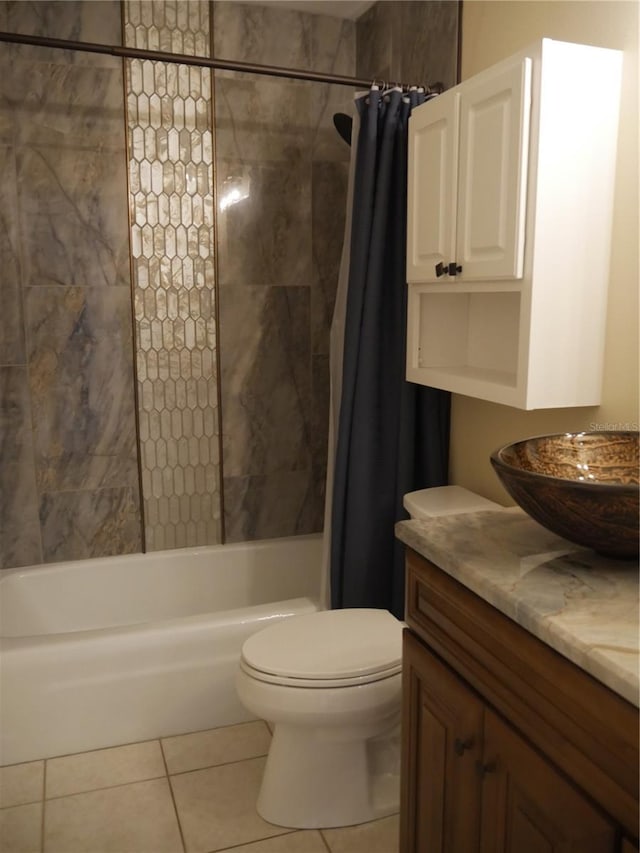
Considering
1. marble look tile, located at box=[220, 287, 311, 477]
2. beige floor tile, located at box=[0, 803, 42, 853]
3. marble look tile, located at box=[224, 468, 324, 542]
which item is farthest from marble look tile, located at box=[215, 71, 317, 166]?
beige floor tile, located at box=[0, 803, 42, 853]

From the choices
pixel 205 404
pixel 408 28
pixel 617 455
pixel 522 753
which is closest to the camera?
pixel 522 753

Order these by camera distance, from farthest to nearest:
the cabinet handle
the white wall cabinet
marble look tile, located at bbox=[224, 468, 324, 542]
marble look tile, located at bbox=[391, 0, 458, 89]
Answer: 1. marble look tile, located at bbox=[224, 468, 324, 542]
2. marble look tile, located at bbox=[391, 0, 458, 89]
3. the white wall cabinet
4. the cabinet handle

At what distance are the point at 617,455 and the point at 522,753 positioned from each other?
2.03ft

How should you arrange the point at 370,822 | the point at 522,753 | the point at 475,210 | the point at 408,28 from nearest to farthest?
the point at 522,753 → the point at 475,210 → the point at 370,822 → the point at 408,28

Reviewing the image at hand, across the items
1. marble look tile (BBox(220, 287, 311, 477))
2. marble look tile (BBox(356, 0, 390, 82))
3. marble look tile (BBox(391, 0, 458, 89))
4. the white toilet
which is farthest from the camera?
marble look tile (BBox(220, 287, 311, 477))

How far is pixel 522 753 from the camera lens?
1.11 metres

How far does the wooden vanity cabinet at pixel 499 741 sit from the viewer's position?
96 cm

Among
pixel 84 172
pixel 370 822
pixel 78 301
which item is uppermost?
pixel 84 172

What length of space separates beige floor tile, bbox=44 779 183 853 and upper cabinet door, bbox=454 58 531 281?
5.38ft

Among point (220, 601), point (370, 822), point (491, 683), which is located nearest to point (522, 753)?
point (491, 683)

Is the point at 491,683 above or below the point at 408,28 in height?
below

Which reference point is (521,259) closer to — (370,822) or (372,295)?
(372,295)

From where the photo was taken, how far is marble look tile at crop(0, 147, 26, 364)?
262cm

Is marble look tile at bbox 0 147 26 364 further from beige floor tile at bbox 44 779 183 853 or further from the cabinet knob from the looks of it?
the cabinet knob
